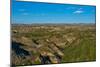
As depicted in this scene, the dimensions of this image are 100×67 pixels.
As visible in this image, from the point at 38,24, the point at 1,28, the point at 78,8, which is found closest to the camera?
the point at 1,28

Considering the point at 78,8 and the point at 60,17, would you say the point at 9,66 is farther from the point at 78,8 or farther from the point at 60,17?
the point at 78,8

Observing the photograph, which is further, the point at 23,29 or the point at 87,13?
the point at 87,13

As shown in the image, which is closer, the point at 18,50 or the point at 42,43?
the point at 18,50

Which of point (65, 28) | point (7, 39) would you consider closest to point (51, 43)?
point (65, 28)

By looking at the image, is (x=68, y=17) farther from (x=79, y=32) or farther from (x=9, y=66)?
(x=9, y=66)

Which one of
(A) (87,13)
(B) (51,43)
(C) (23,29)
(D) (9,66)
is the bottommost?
(D) (9,66)

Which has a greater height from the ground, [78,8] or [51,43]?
[78,8]

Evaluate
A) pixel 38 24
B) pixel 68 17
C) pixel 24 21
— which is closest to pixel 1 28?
pixel 24 21

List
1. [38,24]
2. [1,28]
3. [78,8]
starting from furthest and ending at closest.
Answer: [78,8] → [38,24] → [1,28]

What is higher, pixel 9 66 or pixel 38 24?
pixel 38 24
